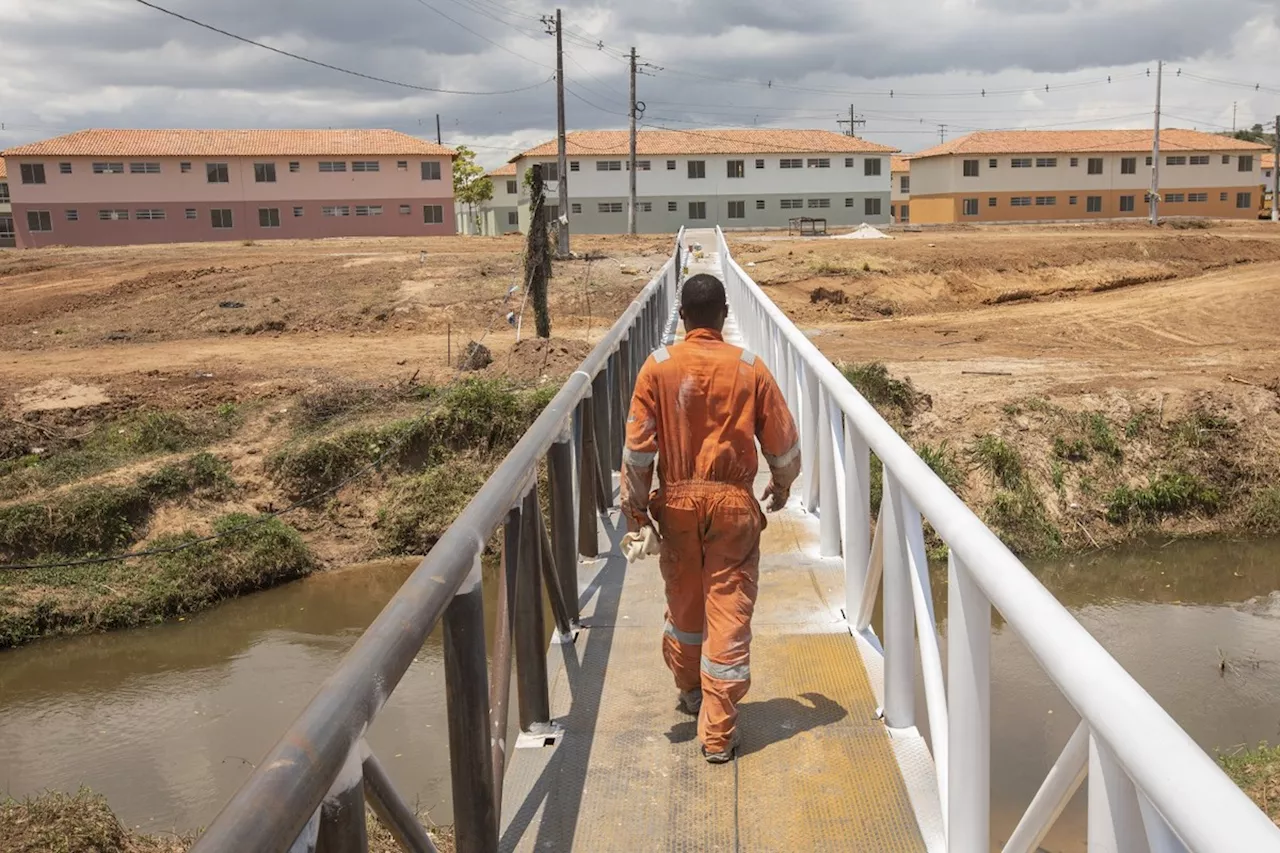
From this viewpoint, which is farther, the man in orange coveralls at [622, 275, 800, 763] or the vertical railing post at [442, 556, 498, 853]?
the man in orange coveralls at [622, 275, 800, 763]

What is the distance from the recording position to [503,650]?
339 centimetres

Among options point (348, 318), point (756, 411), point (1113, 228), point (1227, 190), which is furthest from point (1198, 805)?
point (1227, 190)

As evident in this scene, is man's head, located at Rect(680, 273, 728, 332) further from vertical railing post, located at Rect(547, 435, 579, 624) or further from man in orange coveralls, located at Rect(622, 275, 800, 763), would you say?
vertical railing post, located at Rect(547, 435, 579, 624)

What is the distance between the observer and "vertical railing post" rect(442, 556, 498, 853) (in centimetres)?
281

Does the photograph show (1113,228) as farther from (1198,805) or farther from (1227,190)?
(1198,805)

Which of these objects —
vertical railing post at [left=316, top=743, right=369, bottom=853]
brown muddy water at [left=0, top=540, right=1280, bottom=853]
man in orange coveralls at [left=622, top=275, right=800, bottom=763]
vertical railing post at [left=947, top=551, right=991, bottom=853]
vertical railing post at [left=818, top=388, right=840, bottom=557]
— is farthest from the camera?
brown muddy water at [left=0, top=540, right=1280, bottom=853]

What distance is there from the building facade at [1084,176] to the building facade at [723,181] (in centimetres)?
588

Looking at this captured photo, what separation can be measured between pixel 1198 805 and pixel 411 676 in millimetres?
9593

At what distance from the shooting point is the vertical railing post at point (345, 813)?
1.93 meters

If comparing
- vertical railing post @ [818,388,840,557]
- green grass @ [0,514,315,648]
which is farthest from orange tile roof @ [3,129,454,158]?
vertical railing post @ [818,388,840,557]

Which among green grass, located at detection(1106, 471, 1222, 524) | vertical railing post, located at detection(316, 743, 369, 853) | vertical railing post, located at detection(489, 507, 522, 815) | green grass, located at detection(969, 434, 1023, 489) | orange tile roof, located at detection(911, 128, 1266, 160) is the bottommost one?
green grass, located at detection(1106, 471, 1222, 524)

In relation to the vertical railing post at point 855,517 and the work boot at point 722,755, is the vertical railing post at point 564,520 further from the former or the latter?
the work boot at point 722,755

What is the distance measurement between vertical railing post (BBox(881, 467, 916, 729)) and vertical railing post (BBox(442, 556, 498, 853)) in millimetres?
1427

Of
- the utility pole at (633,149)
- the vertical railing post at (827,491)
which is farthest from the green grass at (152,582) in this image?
the utility pole at (633,149)
